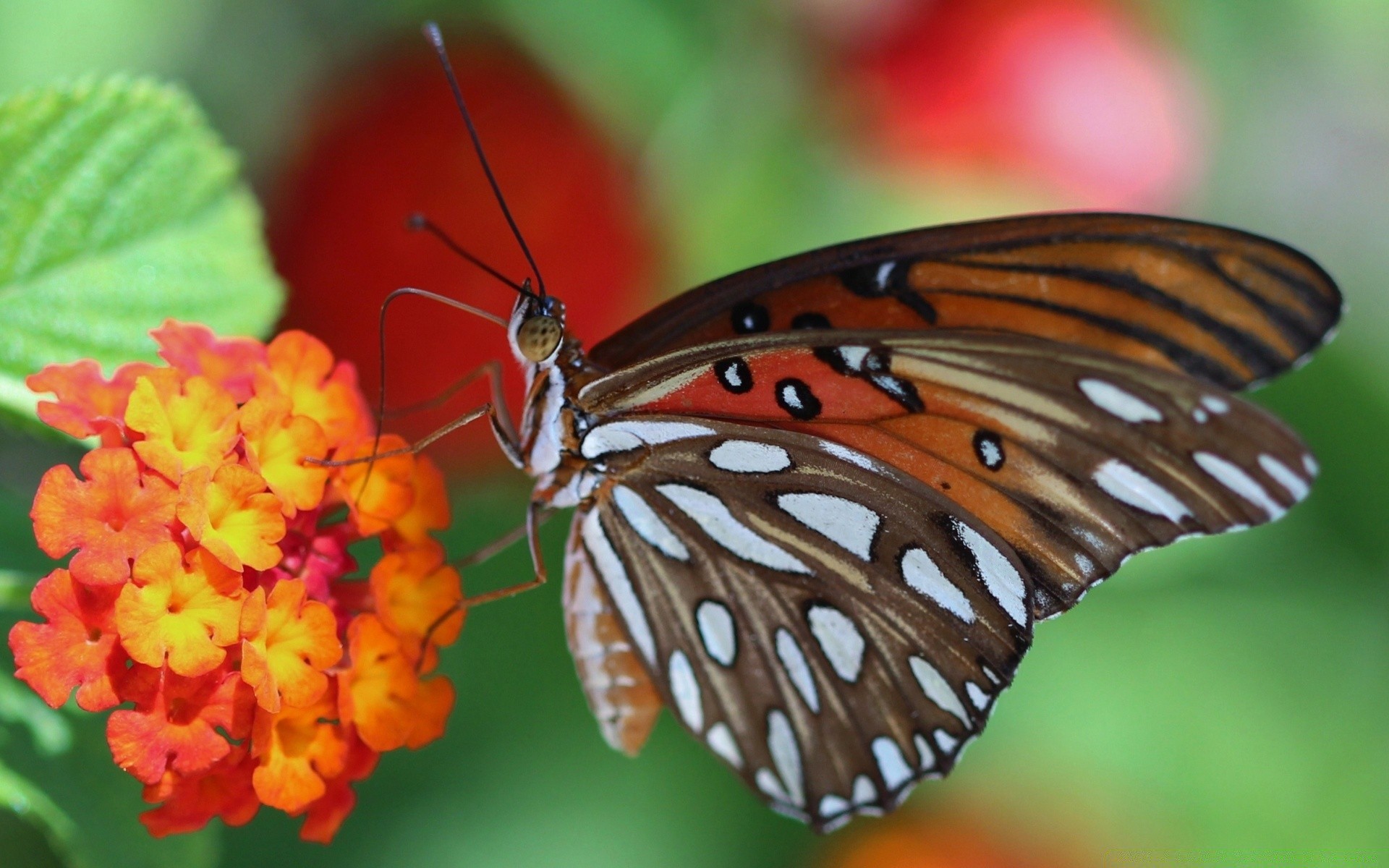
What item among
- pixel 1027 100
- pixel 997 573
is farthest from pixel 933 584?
pixel 1027 100

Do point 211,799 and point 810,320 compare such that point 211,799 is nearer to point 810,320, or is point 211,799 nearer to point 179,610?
point 179,610

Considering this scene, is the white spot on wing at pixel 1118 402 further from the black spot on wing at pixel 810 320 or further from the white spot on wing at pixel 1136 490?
the black spot on wing at pixel 810 320

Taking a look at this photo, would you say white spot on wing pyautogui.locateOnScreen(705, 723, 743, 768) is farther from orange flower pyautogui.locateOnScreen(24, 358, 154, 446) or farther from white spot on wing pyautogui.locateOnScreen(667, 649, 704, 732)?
orange flower pyautogui.locateOnScreen(24, 358, 154, 446)

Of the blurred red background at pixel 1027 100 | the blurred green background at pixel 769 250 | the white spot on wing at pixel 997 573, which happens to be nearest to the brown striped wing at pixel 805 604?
the white spot on wing at pixel 997 573

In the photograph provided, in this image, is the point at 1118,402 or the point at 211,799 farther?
the point at 1118,402

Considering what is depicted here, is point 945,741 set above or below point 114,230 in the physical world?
below
